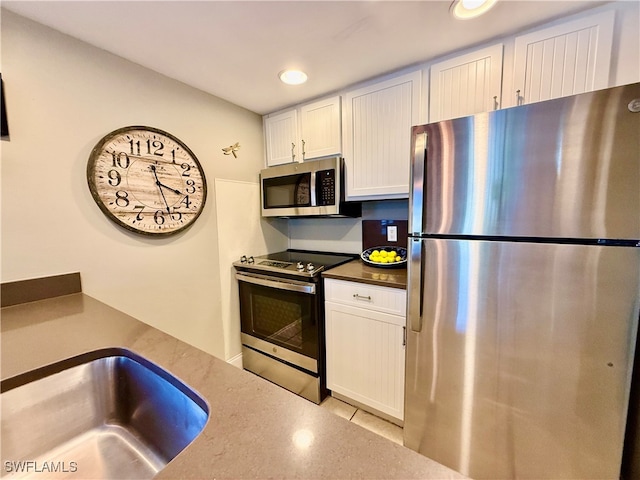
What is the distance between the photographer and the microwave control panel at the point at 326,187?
180 cm

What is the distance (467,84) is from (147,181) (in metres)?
1.87

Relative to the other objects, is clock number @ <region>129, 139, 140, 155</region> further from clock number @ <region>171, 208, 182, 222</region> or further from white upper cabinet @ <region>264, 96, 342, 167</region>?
white upper cabinet @ <region>264, 96, 342, 167</region>

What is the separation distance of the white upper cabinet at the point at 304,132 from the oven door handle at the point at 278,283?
949 mm

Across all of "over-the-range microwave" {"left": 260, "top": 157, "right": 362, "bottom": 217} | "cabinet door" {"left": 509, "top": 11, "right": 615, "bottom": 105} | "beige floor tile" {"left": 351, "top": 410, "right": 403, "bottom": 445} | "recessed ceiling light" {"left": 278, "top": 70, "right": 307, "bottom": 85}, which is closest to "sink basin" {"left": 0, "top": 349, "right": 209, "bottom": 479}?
"beige floor tile" {"left": 351, "top": 410, "right": 403, "bottom": 445}

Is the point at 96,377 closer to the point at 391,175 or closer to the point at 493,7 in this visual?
the point at 391,175

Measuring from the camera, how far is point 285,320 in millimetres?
1808

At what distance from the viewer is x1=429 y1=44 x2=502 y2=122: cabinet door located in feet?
4.28

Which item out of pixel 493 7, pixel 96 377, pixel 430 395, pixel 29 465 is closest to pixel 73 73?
pixel 96 377

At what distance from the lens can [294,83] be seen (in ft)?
5.48

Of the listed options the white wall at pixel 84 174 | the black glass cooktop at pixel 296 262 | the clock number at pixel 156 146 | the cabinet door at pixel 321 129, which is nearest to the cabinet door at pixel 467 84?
the cabinet door at pixel 321 129

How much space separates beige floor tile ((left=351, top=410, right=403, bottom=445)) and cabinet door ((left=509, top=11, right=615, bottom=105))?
1.91 metres

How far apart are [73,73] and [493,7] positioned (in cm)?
195

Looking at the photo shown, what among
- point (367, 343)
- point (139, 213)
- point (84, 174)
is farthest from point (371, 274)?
point (84, 174)

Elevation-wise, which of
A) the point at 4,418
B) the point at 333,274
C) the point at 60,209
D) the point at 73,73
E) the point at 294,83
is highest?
the point at 294,83
